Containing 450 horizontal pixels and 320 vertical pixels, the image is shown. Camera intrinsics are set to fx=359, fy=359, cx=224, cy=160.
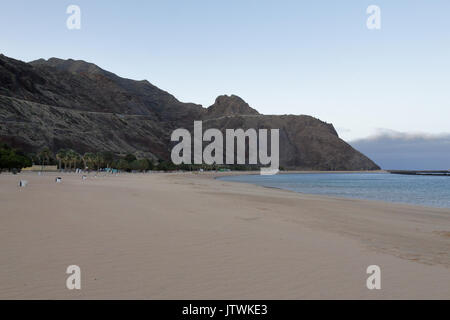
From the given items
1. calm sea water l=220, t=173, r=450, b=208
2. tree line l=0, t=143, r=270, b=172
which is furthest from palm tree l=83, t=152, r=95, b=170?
calm sea water l=220, t=173, r=450, b=208

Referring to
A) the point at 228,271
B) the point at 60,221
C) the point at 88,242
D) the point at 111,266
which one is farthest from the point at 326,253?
the point at 60,221

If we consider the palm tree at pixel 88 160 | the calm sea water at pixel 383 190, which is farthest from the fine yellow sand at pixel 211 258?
the palm tree at pixel 88 160

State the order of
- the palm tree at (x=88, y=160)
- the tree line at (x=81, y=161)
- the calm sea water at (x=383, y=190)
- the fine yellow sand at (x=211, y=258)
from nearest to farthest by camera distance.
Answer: the fine yellow sand at (x=211, y=258) < the calm sea water at (x=383, y=190) < the tree line at (x=81, y=161) < the palm tree at (x=88, y=160)

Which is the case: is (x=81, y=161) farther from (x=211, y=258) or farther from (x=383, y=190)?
(x=211, y=258)

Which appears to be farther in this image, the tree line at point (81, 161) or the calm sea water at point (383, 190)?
the tree line at point (81, 161)

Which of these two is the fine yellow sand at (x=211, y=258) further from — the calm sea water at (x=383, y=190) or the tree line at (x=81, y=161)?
the tree line at (x=81, y=161)

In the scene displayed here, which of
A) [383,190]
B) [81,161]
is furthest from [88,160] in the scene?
[383,190]

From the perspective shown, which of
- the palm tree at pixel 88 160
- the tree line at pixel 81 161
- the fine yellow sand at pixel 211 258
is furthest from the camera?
the palm tree at pixel 88 160

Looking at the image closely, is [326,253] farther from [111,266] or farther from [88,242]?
[88,242]

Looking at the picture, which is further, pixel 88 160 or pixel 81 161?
pixel 81 161

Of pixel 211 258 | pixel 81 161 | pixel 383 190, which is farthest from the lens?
pixel 81 161

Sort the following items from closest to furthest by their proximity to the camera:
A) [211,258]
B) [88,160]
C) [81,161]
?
[211,258] < [88,160] < [81,161]

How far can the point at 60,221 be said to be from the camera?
475 inches
